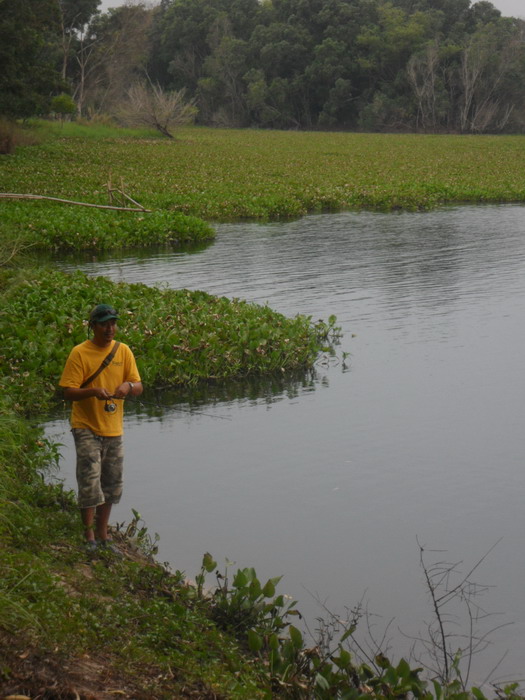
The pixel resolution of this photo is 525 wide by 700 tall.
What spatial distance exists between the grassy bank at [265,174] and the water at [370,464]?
43.2 feet

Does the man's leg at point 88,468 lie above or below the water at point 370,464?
above

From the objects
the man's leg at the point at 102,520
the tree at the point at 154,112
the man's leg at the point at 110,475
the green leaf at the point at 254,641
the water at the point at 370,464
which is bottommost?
the water at the point at 370,464

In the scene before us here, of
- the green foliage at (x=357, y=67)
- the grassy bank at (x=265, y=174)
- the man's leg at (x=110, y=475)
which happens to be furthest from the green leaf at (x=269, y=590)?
the green foliage at (x=357, y=67)

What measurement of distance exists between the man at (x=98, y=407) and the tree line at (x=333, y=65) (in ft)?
234

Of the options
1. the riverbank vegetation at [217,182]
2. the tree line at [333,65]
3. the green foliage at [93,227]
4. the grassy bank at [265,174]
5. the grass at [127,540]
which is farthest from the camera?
the tree line at [333,65]

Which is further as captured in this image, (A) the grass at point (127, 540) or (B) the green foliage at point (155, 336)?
(B) the green foliage at point (155, 336)

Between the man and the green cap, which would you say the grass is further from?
the green cap

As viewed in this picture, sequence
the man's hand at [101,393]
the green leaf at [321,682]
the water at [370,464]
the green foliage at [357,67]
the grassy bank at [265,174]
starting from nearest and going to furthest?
1. the green leaf at [321,682]
2. the man's hand at [101,393]
3. the water at [370,464]
4. the grassy bank at [265,174]
5. the green foliage at [357,67]

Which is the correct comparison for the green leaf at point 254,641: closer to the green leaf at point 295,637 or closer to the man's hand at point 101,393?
the green leaf at point 295,637

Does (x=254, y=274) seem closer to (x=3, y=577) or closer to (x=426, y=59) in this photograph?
(x=3, y=577)

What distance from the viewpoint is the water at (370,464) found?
668cm

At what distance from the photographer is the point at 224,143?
6038 centimetres

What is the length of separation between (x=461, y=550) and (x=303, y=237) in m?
18.1

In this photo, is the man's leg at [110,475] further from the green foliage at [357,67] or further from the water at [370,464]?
the green foliage at [357,67]
